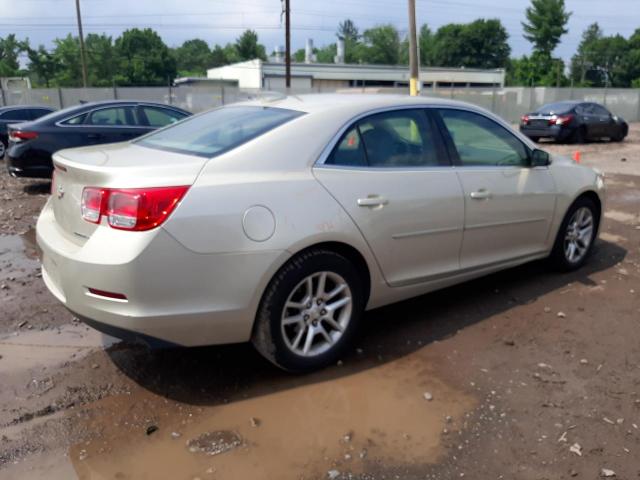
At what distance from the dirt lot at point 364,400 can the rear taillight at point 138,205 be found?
1045 mm

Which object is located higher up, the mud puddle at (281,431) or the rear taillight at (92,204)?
the rear taillight at (92,204)

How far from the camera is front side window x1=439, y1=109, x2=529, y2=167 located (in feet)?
14.3

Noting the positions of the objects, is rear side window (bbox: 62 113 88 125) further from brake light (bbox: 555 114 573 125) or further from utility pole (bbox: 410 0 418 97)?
brake light (bbox: 555 114 573 125)

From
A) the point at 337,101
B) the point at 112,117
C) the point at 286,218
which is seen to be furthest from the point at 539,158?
the point at 112,117

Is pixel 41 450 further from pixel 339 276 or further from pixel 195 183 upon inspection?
pixel 339 276

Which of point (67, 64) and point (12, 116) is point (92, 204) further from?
point (67, 64)

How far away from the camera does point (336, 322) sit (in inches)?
145

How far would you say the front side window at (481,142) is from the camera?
171 inches

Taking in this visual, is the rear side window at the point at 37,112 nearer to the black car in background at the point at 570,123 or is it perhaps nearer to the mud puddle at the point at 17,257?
the mud puddle at the point at 17,257

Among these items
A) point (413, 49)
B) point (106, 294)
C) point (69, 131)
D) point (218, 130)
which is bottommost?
point (106, 294)

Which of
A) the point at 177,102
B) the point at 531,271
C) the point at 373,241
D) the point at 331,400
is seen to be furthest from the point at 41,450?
the point at 177,102

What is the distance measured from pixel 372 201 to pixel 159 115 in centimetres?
754

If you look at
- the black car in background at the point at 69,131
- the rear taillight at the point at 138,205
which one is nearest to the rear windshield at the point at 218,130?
the rear taillight at the point at 138,205

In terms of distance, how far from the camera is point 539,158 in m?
4.80
